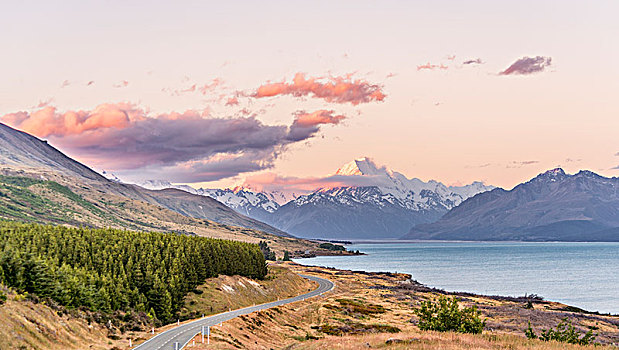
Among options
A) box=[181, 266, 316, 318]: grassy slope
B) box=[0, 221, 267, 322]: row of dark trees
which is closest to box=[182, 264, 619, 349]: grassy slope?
box=[181, 266, 316, 318]: grassy slope

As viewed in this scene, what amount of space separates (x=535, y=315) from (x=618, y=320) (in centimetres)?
1531

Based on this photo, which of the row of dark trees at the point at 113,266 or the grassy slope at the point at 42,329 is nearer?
the grassy slope at the point at 42,329

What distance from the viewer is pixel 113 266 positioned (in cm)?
8631

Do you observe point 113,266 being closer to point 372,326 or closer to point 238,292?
point 238,292

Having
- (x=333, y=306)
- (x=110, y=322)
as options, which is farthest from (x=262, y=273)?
(x=110, y=322)

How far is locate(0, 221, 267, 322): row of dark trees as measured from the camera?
6147 centimetres

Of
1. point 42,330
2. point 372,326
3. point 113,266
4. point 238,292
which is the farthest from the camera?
point 238,292

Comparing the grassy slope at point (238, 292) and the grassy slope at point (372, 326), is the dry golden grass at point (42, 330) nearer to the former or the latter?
the grassy slope at point (372, 326)

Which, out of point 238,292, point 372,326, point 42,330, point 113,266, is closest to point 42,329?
point 42,330

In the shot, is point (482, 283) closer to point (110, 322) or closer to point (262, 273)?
point (262, 273)

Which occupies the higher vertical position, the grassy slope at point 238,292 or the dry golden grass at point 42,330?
the dry golden grass at point 42,330

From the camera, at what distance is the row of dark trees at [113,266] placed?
61.5 m

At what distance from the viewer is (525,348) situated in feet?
109

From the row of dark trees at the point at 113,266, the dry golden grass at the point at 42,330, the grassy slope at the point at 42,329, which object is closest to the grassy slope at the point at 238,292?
the row of dark trees at the point at 113,266
